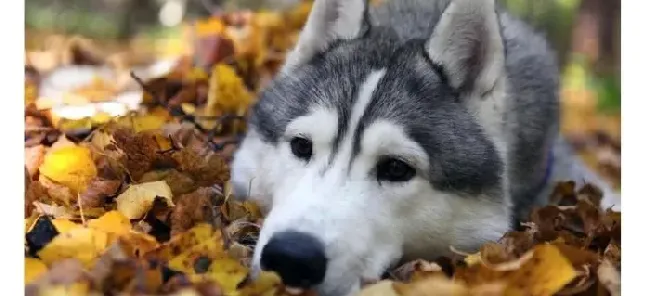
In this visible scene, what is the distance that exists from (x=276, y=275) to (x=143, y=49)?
101 centimetres

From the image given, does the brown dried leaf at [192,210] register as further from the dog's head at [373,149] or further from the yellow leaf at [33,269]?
the yellow leaf at [33,269]

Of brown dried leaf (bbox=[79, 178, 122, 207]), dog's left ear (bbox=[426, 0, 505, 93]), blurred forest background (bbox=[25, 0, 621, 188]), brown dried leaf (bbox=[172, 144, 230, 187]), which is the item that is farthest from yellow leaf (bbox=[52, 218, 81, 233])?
dog's left ear (bbox=[426, 0, 505, 93])

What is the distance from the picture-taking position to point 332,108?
226 centimetres

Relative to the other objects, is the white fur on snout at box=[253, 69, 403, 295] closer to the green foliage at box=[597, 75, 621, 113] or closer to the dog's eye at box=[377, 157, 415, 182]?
the dog's eye at box=[377, 157, 415, 182]

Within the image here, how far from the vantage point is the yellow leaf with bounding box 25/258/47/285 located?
198 centimetres

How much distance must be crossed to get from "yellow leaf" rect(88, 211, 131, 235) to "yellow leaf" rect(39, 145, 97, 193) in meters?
0.20

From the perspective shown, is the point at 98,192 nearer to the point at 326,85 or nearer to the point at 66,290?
the point at 66,290

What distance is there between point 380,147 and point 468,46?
44cm

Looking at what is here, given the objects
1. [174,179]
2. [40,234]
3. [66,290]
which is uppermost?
[174,179]

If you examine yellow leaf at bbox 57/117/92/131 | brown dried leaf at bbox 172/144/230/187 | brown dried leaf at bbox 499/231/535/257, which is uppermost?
yellow leaf at bbox 57/117/92/131

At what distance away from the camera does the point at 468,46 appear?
7.73ft

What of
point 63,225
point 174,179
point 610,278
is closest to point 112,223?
point 63,225

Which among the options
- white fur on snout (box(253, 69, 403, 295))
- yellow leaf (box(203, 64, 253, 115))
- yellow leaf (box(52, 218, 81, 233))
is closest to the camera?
white fur on snout (box(253, 69, 403, 295))
